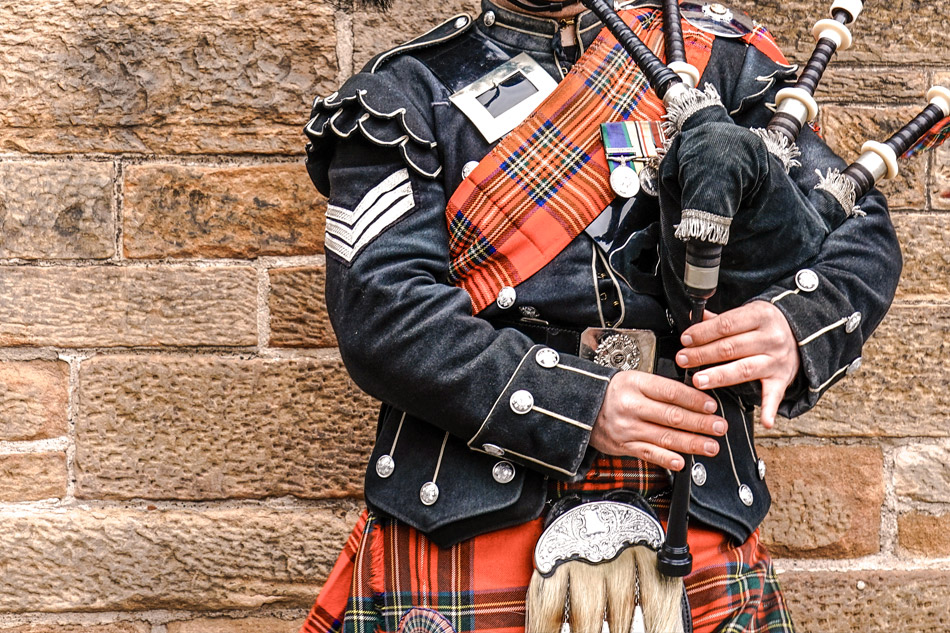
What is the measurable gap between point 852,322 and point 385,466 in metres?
0.76

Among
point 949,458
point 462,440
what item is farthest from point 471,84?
point 949,458

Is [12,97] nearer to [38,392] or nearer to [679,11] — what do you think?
[38,392]

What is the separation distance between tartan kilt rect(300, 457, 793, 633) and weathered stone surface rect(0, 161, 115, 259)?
1151 mm

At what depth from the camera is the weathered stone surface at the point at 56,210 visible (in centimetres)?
244

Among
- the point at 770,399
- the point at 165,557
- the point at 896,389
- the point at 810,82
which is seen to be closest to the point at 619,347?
the point at 770,399

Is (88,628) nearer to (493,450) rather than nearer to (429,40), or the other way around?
(493,450)

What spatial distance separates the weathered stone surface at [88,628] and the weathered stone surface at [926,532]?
185 centimetres

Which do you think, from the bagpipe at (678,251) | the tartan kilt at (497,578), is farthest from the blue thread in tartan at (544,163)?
the tartan kilt at (497,578)

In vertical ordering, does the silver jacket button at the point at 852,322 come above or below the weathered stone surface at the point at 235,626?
above

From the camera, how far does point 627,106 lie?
169 centimetres

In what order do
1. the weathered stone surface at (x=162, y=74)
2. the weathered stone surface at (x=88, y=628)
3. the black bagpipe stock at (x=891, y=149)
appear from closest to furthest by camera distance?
1. the black bagpipe stock at (x=891, y=149)
2. the weathered stone surface at (x=162, y=74)
3. the weathered stone surface at (x=88, y=628)

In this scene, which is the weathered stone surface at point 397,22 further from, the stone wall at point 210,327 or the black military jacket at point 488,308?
the black military jacket at point 488,308

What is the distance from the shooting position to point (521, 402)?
1541 millimetres

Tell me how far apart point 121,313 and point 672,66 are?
4.84ft
